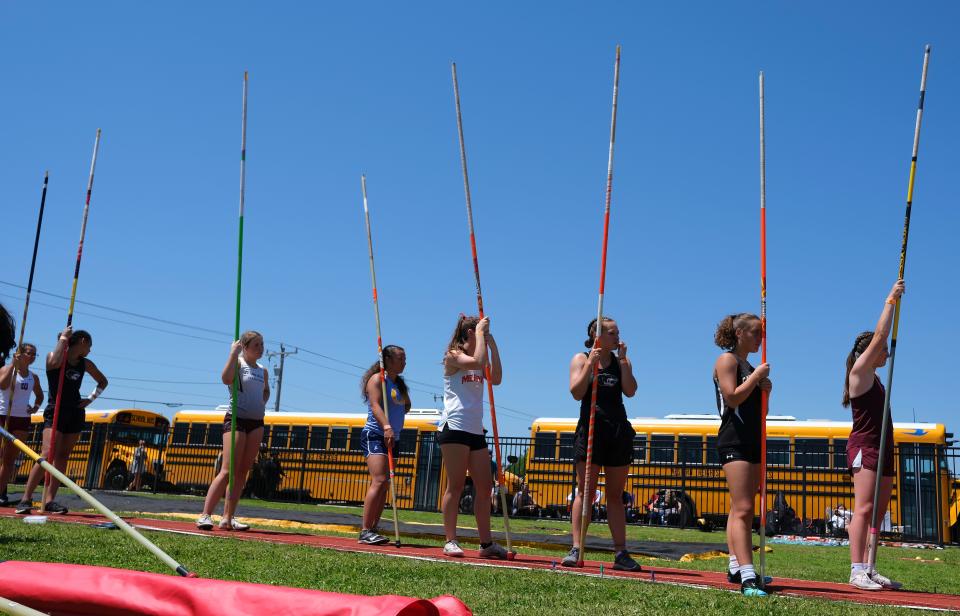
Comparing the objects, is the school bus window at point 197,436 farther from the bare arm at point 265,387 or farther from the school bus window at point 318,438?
the bare arm at point 265,387

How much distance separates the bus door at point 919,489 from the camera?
51.2 feet

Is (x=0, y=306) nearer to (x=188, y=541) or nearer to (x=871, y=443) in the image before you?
(x=188, y=541)

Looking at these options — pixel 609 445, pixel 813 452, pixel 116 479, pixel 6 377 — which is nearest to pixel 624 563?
pixel 609 445

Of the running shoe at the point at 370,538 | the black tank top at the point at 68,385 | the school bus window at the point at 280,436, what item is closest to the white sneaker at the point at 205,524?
the running shoe at the point at 370,538

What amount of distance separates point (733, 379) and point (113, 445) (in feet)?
69.7

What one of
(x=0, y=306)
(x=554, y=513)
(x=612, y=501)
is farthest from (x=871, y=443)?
(x=554, y=513)

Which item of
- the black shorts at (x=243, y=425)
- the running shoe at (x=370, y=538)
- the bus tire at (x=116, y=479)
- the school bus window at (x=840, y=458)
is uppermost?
the school bus window at (x=840, y=458)

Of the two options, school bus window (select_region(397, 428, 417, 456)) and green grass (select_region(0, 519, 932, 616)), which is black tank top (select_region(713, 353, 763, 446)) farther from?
school bus window (select_region(397, 428, 417, 456))

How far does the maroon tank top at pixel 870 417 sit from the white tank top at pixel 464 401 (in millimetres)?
2672

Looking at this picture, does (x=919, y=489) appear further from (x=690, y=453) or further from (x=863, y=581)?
(x=863, y=581)

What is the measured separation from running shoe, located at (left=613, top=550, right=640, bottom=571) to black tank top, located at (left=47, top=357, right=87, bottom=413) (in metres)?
6.17

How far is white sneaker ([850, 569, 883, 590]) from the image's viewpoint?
17.5 feet

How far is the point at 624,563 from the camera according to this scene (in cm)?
605

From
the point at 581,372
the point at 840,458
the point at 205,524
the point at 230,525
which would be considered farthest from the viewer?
the point at 840,458
